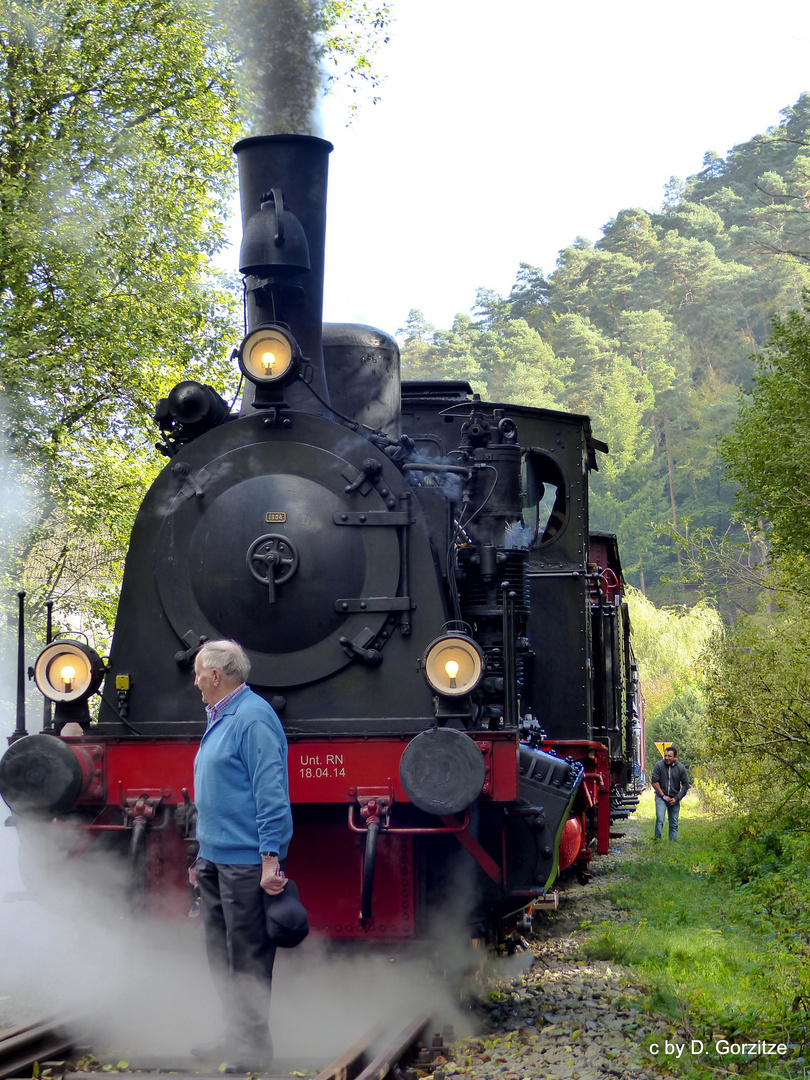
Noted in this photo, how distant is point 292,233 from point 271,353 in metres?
0.60

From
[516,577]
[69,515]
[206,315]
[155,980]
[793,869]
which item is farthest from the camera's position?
[206,315]

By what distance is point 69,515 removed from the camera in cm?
1286

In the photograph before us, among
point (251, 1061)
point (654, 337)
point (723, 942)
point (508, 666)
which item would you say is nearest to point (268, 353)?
point (508, 666)

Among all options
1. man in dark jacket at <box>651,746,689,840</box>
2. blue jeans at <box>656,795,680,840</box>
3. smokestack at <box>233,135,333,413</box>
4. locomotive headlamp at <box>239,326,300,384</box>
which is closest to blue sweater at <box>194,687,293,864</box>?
locomotive headlamp at <box>239,326,300,384</box>

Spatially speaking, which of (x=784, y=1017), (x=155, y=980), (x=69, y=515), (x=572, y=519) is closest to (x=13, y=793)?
(x=155, y=980)

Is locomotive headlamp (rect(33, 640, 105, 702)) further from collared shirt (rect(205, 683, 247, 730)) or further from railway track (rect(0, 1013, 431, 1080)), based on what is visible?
railway track (rect(0, 1013, 431, 1080))

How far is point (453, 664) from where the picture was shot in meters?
5.01

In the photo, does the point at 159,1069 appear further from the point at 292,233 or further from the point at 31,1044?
the point at 292,233

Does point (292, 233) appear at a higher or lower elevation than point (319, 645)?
higher

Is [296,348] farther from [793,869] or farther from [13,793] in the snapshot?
[793,869]

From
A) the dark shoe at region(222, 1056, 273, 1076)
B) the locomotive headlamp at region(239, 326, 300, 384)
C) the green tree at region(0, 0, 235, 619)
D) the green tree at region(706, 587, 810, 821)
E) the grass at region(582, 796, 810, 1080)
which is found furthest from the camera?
the green tree at region(0, 0, 235, 619)

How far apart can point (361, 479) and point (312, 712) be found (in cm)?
110

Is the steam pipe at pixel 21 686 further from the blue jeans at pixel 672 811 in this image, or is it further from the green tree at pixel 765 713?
the blue jeans at pixel 672 811

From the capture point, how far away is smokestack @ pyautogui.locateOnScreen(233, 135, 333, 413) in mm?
5641
